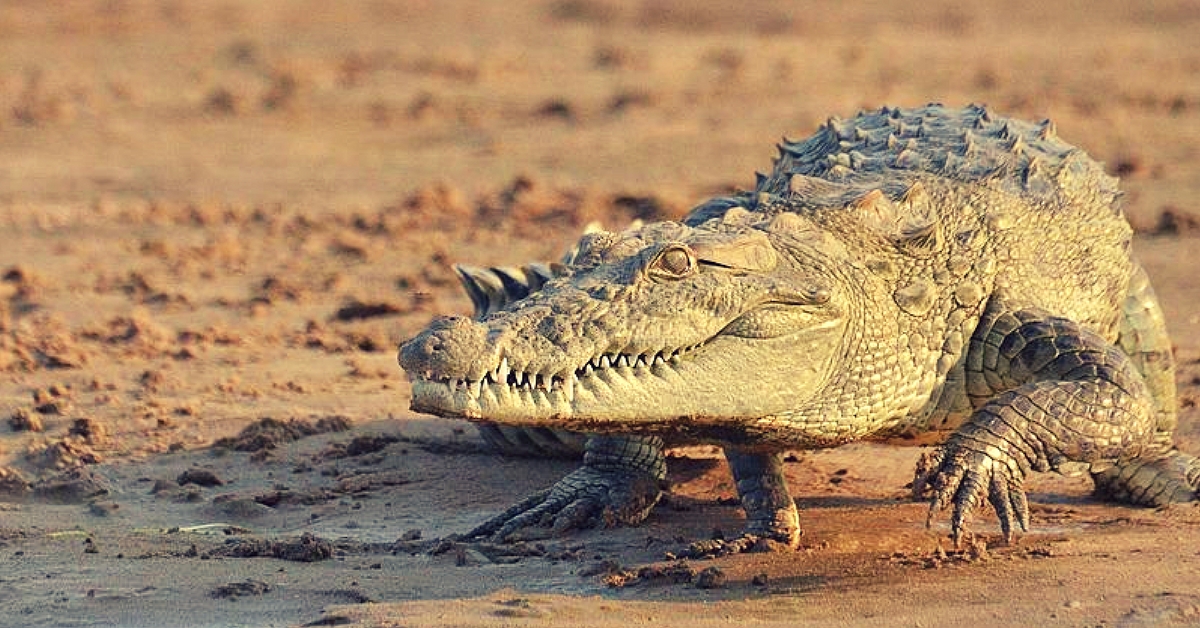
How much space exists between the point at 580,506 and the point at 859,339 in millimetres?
1161

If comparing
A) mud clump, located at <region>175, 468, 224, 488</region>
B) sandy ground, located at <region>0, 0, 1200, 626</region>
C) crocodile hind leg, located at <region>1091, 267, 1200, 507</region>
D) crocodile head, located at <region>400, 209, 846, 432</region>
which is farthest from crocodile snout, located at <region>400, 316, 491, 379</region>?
crocodile hind leg, located at <region>1091, 267, 1200, 507</region>

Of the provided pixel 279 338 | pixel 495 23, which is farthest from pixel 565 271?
pixel 495 23

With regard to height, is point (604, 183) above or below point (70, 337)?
above

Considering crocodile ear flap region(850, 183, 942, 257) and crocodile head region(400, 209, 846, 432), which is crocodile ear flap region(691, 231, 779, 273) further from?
crocodile ear flap region(850, 183, 942, 257)

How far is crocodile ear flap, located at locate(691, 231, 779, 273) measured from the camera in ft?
Answer: 16.4

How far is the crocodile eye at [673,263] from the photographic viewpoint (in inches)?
193

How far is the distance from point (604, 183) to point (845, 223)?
6712 millimetres

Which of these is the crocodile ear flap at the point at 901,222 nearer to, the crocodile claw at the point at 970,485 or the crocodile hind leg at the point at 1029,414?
the crocodile hind leg at the point at 1029,414

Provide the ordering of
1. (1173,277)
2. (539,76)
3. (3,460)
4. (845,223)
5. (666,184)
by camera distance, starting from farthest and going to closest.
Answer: (539,76)
(666,184)
(1173,277)
(3,460)
(845,223)

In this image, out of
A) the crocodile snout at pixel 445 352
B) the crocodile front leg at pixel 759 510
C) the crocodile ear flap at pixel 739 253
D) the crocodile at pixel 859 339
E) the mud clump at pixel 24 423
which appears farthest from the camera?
the mud clump at pixel 24 423

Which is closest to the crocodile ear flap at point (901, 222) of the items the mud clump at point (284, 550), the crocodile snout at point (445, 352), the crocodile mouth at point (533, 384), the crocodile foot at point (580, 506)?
the crocodile mouth at point (533, 384)

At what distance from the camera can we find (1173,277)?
915 centimetres

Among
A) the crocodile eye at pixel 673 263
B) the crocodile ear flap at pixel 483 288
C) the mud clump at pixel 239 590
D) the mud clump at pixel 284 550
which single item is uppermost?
the crocodile ear flap at pixel 483 288

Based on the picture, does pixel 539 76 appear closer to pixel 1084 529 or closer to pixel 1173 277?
pixel 1173 277
